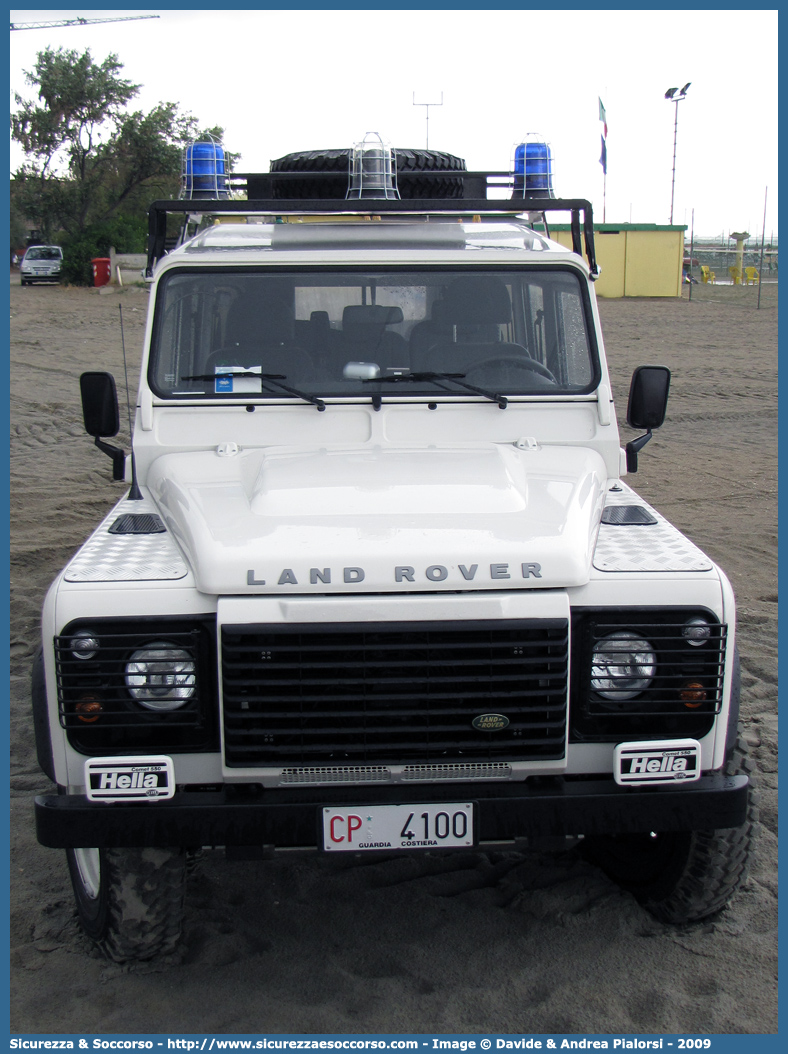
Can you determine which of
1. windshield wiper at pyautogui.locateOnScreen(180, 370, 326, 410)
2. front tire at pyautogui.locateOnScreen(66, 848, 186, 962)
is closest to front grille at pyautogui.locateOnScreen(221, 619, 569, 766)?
front tire at pyautogui.locateOnScreen(66, 848, 186, 962)

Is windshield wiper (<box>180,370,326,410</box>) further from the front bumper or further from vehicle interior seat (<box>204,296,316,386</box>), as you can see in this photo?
the front bumper

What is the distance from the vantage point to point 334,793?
2.64m

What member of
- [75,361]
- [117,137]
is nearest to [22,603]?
[75,361]

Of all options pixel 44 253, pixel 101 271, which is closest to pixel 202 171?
pixel 101 271

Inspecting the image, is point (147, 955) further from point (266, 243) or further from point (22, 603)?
point (22, 603)

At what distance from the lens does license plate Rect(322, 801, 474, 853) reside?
8.64 feet

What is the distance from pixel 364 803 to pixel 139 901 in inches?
30.6

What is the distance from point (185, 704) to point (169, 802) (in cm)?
26

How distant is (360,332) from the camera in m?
3.76

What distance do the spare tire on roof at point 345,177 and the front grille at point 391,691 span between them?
291cm

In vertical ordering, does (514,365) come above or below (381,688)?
above

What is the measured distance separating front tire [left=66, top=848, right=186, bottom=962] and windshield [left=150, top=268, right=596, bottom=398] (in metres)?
1.70

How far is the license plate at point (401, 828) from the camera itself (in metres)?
2.63

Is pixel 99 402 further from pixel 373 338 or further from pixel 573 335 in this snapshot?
pixel 573 335
